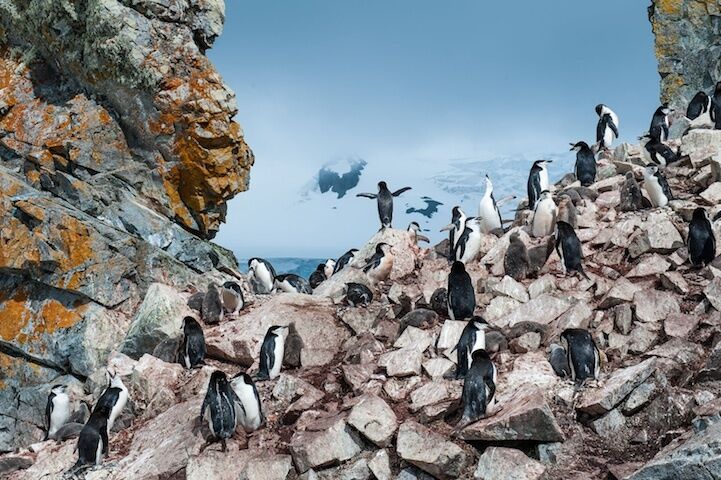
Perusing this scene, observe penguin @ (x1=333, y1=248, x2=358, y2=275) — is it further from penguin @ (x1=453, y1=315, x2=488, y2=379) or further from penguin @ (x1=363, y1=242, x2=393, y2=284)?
penguin @ (x1=453, y1=315, x2=488, y2=379)

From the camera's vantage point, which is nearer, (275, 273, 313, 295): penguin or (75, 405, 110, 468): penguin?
(75, 405, 110, 468): penguin

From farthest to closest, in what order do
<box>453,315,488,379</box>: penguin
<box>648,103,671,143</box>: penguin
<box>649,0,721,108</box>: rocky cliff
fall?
<box>649,0,721,108</box>: rocky cliff < <box>648,103,671,143</box>: penguin < <box>453,315,488,379</box>: penguin

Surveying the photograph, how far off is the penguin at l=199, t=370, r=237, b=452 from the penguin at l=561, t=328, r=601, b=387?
4101 millimetres

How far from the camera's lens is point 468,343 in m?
8.64

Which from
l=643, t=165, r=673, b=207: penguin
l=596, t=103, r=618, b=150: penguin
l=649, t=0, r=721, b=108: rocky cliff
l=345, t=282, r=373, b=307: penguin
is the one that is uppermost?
l=649, t=0, r=721, b=108: rocky cliff

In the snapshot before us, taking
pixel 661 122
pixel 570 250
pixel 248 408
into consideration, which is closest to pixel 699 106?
pixel 661 122

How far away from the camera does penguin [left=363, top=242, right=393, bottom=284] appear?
40.2ft

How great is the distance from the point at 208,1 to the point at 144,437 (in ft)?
39.0

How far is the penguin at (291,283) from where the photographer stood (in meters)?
15.5

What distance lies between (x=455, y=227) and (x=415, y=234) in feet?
3.81

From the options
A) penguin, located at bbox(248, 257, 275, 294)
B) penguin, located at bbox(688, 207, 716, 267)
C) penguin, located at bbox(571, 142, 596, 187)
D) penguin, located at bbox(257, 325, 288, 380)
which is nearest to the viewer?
penguin, located at bbox(688, 207, 716, 267)

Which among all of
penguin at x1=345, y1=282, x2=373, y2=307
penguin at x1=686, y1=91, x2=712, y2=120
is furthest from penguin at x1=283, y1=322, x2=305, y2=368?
penguin at x1=686, y1=91, x2=712, y2=120

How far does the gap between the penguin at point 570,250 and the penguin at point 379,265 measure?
323 centimetres

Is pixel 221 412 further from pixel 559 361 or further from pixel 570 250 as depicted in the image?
pixel 570 250
